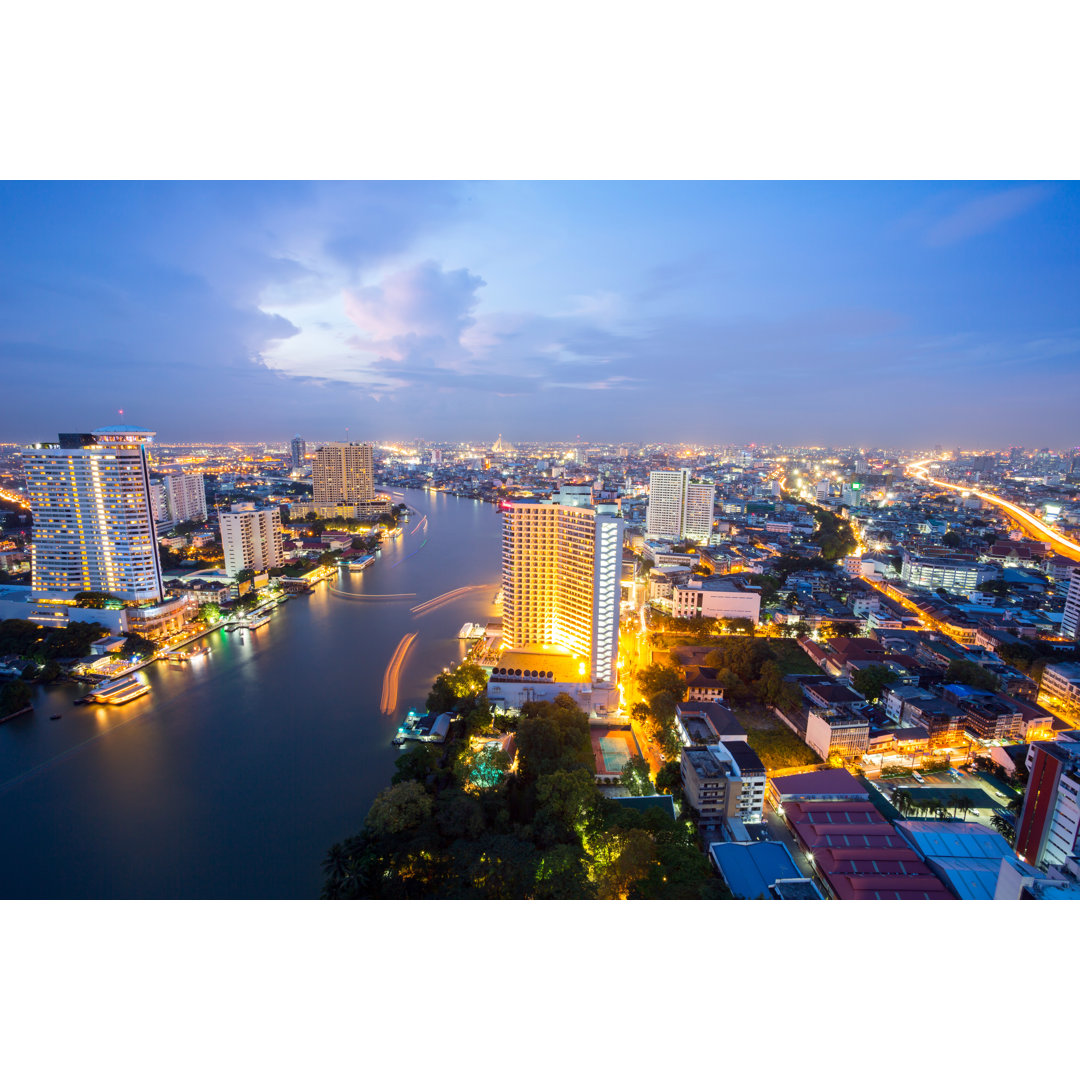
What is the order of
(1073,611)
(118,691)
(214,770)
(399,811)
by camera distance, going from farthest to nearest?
1. (1073,611)
2. (118,691)
3. (214,770)
4. (399,811)

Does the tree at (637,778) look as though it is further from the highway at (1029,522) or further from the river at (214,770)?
the highway at (1029,522)

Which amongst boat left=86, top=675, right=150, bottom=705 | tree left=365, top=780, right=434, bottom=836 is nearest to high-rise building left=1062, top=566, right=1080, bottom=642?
tree left=365, top=780, right=434, bottom=836

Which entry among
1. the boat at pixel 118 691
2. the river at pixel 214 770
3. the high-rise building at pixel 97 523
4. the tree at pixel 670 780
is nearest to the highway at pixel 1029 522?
the tree at pixel 670 780

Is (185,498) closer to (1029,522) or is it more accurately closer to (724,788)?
(724,788)

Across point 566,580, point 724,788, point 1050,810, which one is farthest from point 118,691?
point 1050,810

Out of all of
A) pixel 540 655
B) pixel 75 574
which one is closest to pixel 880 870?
pixel 540 655

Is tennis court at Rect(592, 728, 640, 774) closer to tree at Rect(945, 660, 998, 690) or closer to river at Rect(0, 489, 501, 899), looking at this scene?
river at Rect(0, 489, 501, 899)

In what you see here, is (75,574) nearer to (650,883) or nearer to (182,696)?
(182,696)
